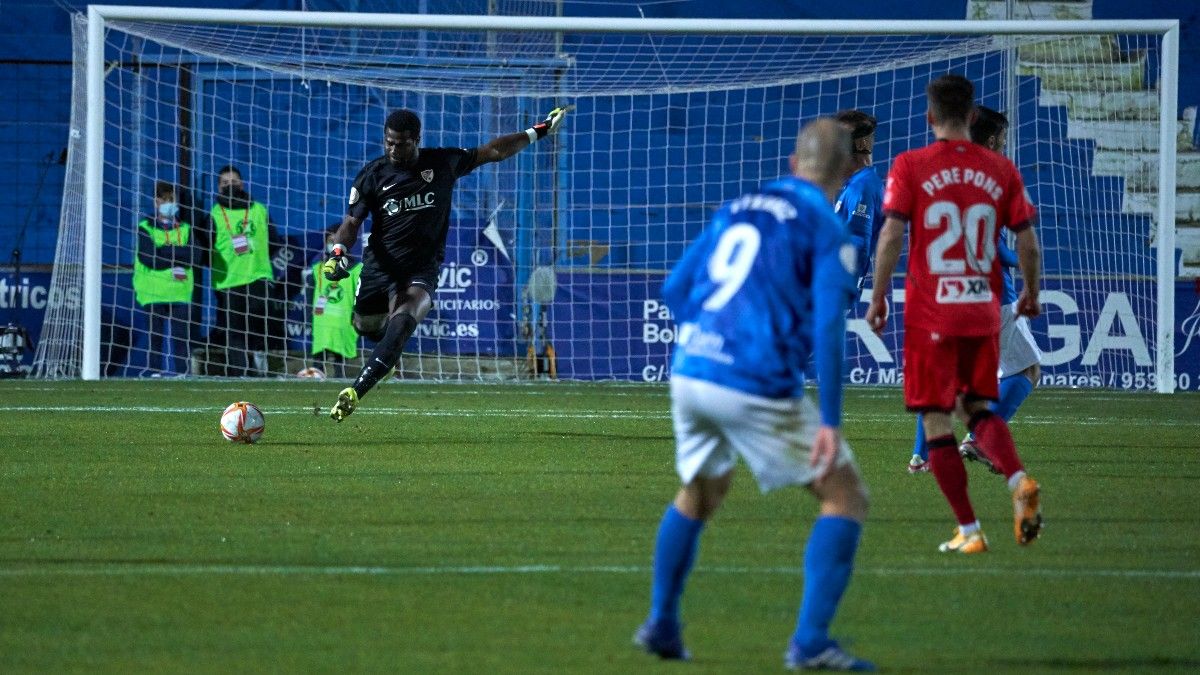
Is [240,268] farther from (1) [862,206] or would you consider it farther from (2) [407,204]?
(1) [862,206]

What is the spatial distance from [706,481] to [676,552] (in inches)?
8.2

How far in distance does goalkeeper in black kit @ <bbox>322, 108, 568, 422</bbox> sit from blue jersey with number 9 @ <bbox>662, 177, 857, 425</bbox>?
7.15 metres

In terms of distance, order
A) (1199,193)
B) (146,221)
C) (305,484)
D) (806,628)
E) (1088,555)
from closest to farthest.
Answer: (806,628), (1088,555), (305,484), (146,221), (1199,193)

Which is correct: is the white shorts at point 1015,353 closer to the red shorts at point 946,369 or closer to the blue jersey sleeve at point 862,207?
the blue jersey sleeve at point 862,207

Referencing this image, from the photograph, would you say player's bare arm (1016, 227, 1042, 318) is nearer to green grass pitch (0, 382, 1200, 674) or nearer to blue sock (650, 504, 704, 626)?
green grass pitch (0, 382, 1200, 674)

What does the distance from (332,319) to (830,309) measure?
553 inches

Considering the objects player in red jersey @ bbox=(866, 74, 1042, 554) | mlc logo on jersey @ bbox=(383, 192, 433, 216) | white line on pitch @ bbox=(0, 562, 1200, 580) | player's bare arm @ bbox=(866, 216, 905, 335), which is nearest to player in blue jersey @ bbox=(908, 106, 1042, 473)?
player in red jersey @ bbox=(866, 74, 1042, 554)

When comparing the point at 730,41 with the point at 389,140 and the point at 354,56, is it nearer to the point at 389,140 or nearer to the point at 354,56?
the point at 354,56

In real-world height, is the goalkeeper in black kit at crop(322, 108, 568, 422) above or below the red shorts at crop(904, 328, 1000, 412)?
above

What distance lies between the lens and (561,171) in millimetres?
18484

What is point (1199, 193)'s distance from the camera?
750 inches

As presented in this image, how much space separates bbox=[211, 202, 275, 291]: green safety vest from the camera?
17750 millimetres

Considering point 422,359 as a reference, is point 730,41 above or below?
above

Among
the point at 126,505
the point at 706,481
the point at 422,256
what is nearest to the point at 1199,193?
the point at 422,256
